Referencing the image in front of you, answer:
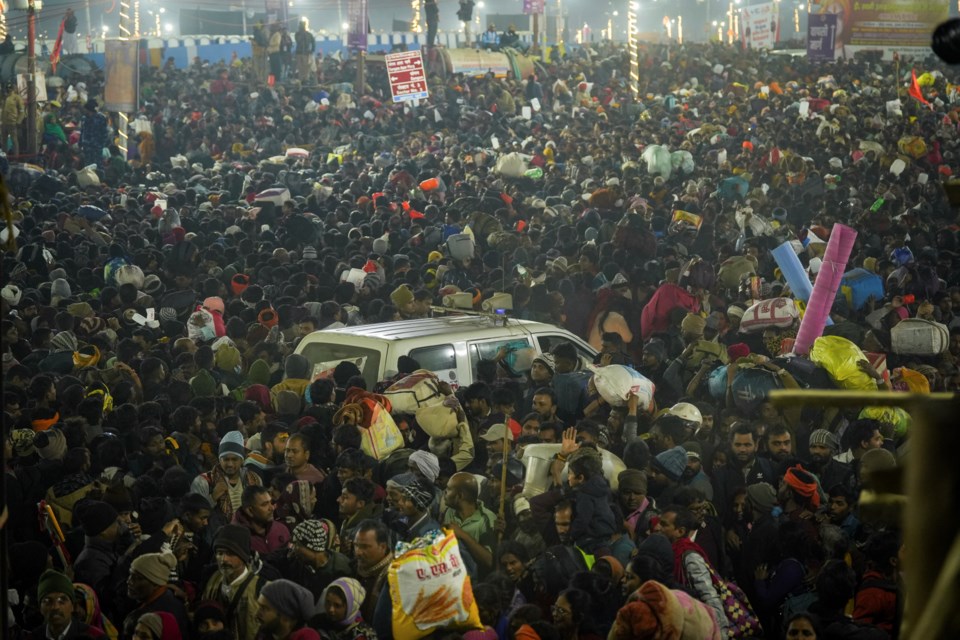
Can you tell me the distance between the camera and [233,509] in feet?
22.1

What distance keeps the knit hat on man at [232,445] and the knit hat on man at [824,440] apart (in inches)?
140

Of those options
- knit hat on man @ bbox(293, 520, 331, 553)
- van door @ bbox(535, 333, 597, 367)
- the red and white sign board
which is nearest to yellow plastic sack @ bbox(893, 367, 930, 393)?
van door @ bbox(535, 333, 597, 367)

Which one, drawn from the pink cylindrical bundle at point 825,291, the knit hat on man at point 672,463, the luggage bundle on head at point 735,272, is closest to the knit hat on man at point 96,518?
the knit hat on man at point 672,463

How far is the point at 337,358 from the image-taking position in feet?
30.0

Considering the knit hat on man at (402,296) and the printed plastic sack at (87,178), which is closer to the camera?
the knit hat on man at (402,296)

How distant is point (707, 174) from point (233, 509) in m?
13.9

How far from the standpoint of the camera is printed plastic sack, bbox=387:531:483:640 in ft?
16.5

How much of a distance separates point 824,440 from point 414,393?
2.69 metres

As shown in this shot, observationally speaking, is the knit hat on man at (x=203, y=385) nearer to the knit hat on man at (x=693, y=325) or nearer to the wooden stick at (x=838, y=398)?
the knit hat on man at (x=693, y=325)

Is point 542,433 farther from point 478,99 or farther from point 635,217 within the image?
point 478,99

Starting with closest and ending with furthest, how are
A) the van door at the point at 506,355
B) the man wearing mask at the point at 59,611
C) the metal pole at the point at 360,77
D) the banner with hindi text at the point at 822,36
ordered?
1. the man wearing mask at the point at 59,611
2. the van door at the point at 506,355
3. the banner with hindi text at the point at 822,36
4. the metal pole at the point at 360,77

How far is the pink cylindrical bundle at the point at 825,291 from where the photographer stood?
30.5 ft

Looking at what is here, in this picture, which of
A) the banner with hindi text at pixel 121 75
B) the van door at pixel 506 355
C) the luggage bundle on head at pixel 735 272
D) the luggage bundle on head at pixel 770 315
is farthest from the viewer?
the banner with hindi text at pixel 121 75

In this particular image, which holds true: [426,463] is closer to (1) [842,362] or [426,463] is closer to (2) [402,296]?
(1) [842,362]
